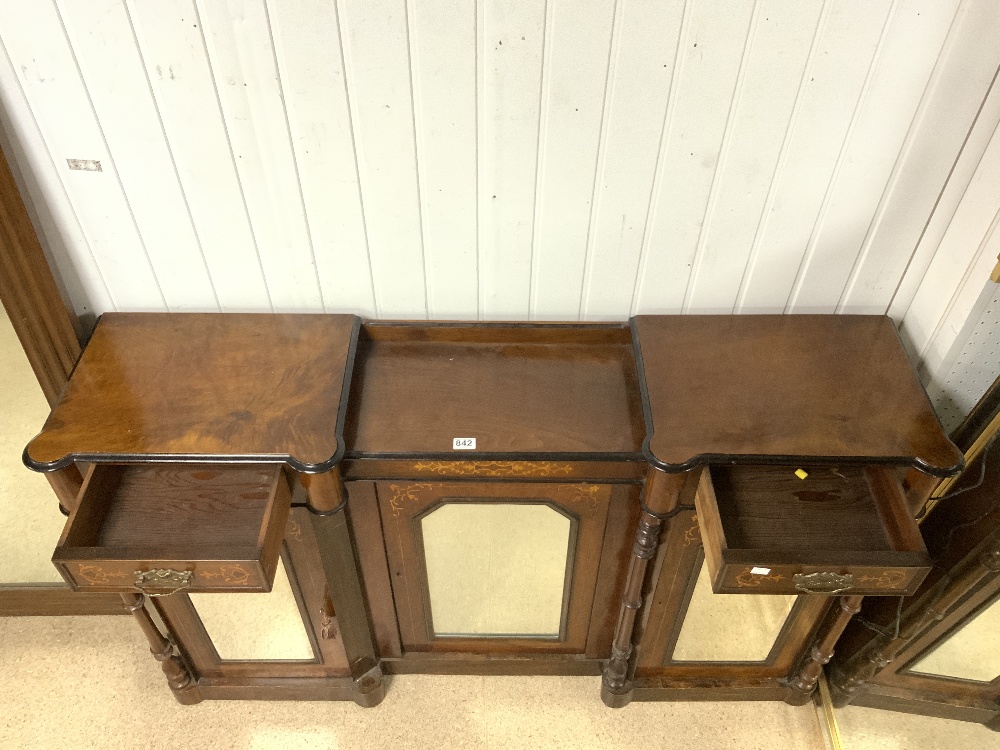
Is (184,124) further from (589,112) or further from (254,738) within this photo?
(254,738)

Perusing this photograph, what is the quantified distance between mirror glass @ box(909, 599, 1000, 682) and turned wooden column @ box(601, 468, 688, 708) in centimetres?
63

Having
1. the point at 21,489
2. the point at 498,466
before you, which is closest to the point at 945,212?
the point at 498,466

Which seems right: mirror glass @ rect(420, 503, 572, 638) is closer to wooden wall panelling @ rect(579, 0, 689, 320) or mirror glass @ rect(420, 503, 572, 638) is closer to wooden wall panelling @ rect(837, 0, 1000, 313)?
wooden wall panelling @ rect(579, 0, 689, 320)

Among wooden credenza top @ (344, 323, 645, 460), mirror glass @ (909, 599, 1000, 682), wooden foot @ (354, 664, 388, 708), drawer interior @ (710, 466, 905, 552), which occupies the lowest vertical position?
wooden foot @ (354, 664, 388, 708)

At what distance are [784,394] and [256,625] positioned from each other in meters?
1.17

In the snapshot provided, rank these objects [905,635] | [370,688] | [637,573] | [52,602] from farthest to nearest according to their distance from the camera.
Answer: [52,602], [370,688], [905,635], [637,573]

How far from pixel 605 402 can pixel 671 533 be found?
0.28 meters

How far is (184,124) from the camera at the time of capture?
1.21m

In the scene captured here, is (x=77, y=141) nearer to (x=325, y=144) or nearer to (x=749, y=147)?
(x=325, y=144)

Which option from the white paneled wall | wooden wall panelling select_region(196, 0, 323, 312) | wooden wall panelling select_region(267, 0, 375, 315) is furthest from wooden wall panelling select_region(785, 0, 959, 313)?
wooden wall panelling select_region(196, 0, 323, 312)

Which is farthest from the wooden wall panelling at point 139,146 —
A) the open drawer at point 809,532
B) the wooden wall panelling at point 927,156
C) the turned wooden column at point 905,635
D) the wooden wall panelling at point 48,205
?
the turned wooden column at point 905,635

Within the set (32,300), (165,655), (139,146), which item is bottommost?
(165,655)

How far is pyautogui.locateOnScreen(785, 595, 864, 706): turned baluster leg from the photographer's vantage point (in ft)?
4.72

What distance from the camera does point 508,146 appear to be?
1.23 metres
